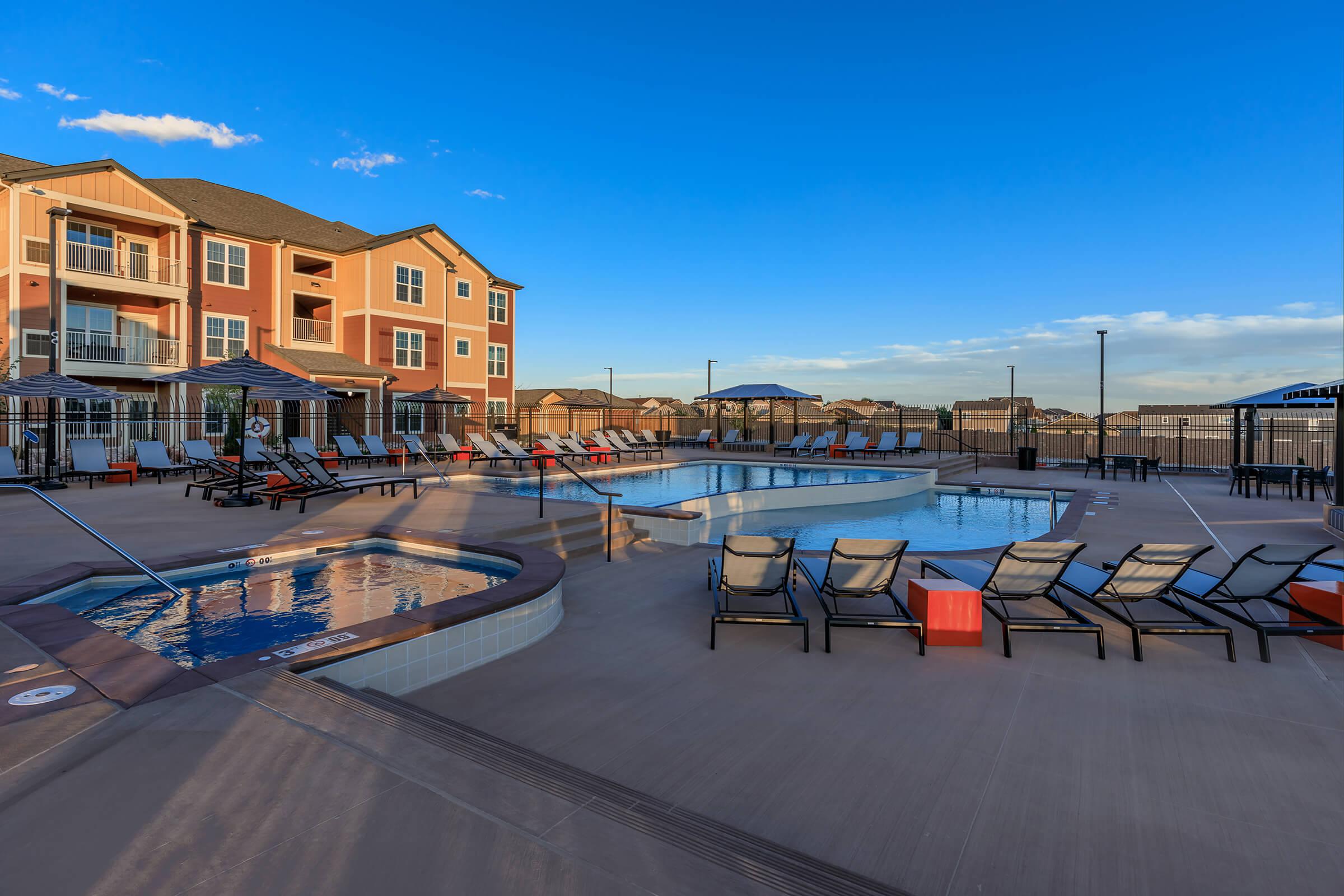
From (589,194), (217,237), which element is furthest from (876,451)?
(217,237)

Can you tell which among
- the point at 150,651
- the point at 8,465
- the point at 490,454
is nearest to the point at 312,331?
the point at 490,454

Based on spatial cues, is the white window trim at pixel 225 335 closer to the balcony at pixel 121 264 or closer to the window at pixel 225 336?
the window at pixel 225 336

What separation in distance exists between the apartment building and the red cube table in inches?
812

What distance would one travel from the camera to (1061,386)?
35625 mm

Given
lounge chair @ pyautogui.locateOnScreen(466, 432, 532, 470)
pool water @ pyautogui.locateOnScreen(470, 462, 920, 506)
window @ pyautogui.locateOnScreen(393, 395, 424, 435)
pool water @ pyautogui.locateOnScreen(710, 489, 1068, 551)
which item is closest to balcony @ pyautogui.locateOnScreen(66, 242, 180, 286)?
window @ pyautogui.locateOnScreen(393, 395, 424, 435)

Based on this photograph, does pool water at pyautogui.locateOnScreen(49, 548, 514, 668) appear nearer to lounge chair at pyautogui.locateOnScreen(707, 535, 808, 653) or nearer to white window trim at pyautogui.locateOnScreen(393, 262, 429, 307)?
lounge chair at pyautogui.locateOnScreen(707, 535, 808, 653)

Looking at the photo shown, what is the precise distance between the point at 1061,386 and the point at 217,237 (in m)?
38.9

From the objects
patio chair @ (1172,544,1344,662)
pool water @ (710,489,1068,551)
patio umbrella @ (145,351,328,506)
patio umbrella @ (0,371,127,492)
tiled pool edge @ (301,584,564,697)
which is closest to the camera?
tiled pool edge @ (301,584,564,697)

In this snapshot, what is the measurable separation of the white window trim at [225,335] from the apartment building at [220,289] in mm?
34

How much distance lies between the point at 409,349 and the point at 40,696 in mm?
23589

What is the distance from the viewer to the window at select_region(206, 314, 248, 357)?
20.5 meters

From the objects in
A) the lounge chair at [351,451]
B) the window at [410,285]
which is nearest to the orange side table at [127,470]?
the lounge chair at [351,451]

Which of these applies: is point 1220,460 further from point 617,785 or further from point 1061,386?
point 617,785

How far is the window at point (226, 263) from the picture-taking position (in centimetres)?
2053
